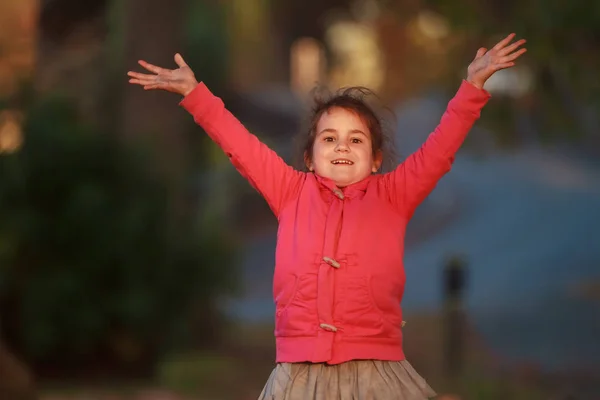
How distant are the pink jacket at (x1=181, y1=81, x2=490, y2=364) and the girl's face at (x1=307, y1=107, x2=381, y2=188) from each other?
4 cm

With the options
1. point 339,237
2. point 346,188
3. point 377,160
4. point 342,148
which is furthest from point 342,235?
point 377,160

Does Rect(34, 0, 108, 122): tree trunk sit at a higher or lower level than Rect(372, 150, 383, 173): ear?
higher

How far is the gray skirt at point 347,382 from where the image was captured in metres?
3.81

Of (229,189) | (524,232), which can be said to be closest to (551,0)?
(229,189)

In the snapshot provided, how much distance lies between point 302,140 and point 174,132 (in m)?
7.04

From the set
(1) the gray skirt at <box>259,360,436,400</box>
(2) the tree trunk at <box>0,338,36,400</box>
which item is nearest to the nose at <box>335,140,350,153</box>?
(1) the gray skirt at <box>259,360,436,400</box>

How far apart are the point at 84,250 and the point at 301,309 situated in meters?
6.47

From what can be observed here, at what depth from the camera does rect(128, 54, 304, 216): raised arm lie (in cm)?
407

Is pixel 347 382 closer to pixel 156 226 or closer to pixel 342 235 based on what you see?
pixel 342 235

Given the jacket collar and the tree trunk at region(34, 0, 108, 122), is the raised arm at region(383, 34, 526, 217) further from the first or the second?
the tree trunk at region(34, 0, 108, 122)

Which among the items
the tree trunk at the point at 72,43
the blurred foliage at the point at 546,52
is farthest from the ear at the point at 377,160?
the tree trunk at the point at 72,43

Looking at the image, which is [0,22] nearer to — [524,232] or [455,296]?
[455,296]

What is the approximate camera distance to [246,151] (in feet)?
13.4

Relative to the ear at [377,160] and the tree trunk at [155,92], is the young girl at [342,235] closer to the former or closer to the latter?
the ear at [377,160]
